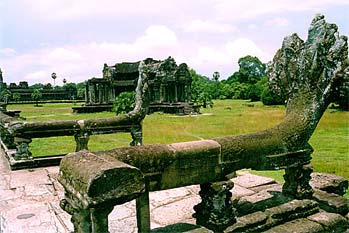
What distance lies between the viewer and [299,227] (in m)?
4.95

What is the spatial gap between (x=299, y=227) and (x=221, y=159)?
155 cm

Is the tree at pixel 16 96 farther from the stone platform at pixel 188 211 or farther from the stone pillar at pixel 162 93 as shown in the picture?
the stone platform at pixel 188 211

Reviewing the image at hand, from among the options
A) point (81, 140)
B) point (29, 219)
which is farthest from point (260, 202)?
point (81, 140)

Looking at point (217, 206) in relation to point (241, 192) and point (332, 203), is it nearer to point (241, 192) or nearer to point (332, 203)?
point (332, 203)

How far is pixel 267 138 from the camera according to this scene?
5074mm

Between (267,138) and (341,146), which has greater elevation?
(267,138)

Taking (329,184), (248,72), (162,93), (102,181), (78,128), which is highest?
(248,72)

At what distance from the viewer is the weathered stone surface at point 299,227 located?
4.83 m

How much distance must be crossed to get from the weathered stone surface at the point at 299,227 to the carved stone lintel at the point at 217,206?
715 millimetres

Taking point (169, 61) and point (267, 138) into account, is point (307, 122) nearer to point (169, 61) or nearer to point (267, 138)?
point (267, 138)

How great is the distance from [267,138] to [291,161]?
580 millimetres

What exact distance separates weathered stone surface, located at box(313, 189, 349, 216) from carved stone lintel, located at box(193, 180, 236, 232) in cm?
192

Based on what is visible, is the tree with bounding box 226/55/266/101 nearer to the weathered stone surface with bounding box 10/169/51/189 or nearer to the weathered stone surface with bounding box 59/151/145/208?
the weathered stone surface with bounding box 10/169/51/189

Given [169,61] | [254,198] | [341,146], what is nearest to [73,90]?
[169,61]
